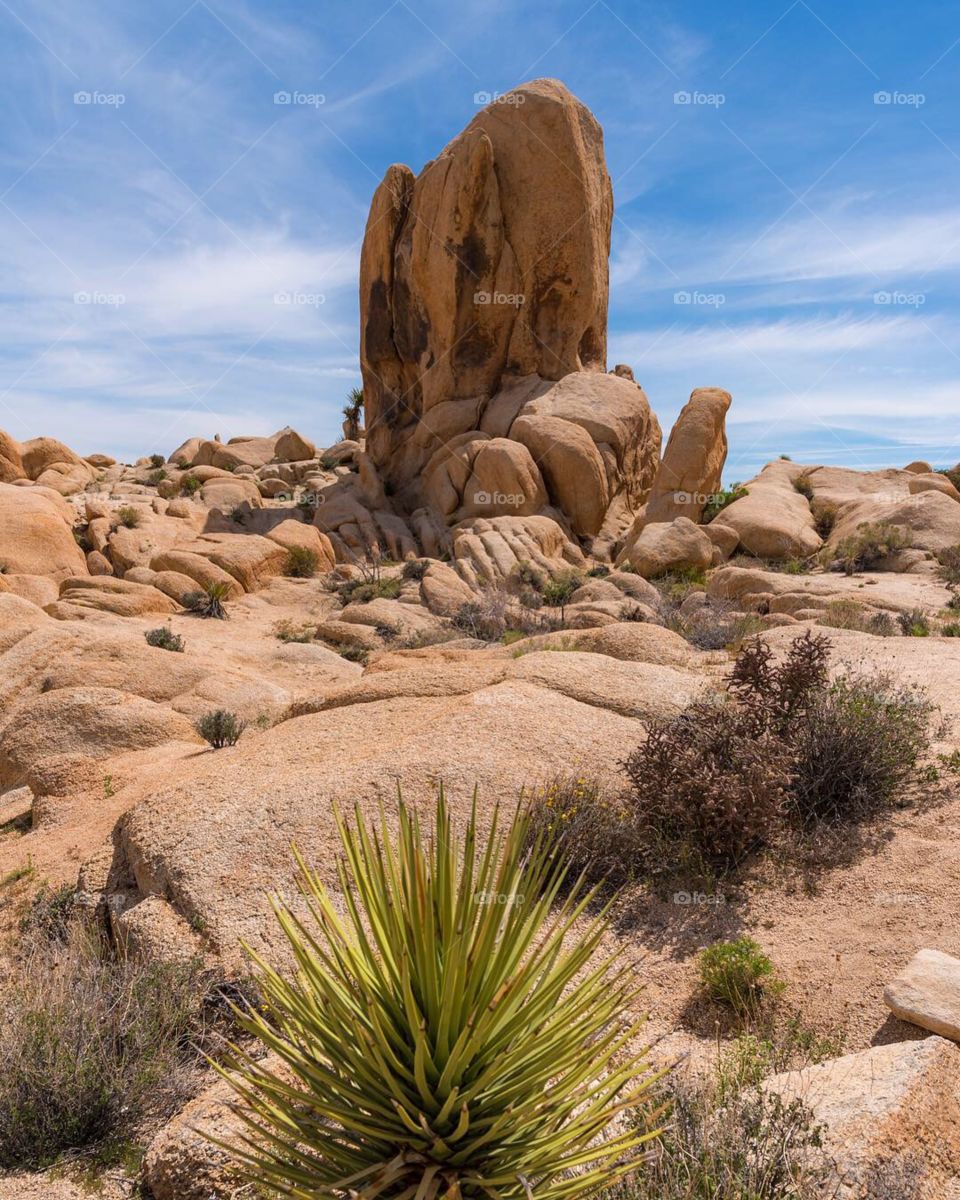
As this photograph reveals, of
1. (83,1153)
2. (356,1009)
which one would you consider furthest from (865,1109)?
(83,1153)

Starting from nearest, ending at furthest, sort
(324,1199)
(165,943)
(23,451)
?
(324,1199) → (165,943) → (23,451)

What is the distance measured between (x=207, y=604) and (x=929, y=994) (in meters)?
19.2

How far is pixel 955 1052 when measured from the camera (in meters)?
3.47

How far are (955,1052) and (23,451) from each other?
40.1 metres

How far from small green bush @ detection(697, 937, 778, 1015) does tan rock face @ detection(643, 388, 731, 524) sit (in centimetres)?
2363

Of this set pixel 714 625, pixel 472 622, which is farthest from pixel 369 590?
pixel 714 625

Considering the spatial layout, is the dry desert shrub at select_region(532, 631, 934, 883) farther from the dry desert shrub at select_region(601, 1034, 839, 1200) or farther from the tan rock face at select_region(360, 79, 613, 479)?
the tan rock face at select_region(360, 79, 613, 479)

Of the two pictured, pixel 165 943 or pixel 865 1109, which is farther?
pixel 165 943

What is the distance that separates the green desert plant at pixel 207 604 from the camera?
20484 mm

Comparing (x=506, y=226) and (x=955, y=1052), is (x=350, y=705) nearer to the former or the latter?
(x=955, y=1052)

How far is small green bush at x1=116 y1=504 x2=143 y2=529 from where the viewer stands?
26120mm

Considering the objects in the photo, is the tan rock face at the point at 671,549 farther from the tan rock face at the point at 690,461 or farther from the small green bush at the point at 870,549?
the small green bush at the point at 870,549

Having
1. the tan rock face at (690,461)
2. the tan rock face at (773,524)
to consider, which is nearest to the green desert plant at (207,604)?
the tan rock face at (690,461)

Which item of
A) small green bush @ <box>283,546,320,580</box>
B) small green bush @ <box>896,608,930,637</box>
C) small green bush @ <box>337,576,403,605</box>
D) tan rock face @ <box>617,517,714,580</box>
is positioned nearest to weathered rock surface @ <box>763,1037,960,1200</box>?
small green bush @ <box>896,608,930,637</box>
